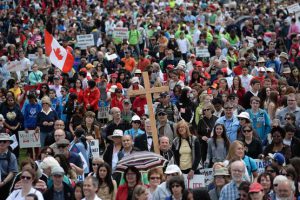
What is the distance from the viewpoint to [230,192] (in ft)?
44.6

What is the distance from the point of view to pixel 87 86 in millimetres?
24094

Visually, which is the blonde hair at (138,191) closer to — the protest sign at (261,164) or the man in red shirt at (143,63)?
the protest sign at (261,164)

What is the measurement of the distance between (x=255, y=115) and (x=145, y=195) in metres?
5.47

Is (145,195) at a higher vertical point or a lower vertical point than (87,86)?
lower

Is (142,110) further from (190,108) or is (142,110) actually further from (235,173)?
(235,173)

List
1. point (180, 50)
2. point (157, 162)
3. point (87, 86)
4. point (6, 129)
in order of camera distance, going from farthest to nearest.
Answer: point (180, 50) < point (87, 86) < point (6, 129) < point (157, 162)

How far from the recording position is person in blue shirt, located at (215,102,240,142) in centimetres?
1750

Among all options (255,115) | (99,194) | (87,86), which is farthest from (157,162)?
(87,86)

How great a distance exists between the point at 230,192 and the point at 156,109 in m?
6.48

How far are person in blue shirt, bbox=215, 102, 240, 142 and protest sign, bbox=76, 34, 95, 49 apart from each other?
13.5 metres

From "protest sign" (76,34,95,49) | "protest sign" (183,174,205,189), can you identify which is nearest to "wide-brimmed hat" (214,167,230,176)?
"protest sign" (183,174,205,189)

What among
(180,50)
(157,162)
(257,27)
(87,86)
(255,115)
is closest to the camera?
(157,162)

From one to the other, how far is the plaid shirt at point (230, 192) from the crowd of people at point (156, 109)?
0.05 ft

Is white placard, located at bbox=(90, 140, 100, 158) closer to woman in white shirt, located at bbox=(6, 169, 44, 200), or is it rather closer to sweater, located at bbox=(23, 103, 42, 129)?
sweater, located at bbox=(23, 103, 42, 129)
